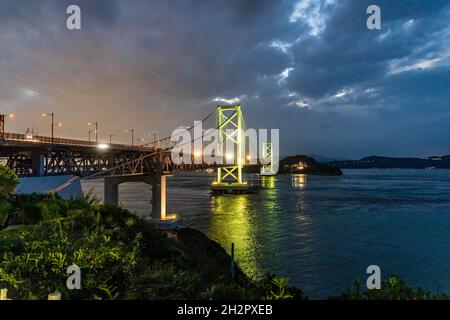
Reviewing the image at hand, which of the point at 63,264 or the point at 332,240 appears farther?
the point at 332,240

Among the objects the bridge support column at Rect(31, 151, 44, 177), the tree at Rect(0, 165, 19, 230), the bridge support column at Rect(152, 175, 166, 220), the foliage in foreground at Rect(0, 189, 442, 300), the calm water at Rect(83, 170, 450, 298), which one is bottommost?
the calm water at Rect(83, 170, 450, 298)

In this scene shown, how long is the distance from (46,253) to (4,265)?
2.85 feet

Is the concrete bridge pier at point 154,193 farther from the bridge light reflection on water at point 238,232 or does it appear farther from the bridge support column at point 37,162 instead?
the bridge support column at point 37,162

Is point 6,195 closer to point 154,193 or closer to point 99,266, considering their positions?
point 99,266

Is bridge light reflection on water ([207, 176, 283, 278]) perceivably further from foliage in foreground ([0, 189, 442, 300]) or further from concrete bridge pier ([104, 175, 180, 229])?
foliage in foreground ([0, 189, 442, 300])

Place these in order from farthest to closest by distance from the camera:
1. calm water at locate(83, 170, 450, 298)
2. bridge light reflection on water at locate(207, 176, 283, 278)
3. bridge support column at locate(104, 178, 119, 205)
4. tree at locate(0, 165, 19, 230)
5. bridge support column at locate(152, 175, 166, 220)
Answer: bridge support column at locate(104, 178, 119, 205) → bridge support column at locate(152, 175, 166, 220) → bridge light reflection on water at locate(207, 176, 283, 278) → calm water at locate(83, 170, 450, 298) → tree at locate(0, 165, 19, 230)

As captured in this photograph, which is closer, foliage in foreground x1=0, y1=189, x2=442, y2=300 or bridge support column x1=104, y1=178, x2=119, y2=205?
foliage in foreground x1=0, y1=189, x2=442, y2=300

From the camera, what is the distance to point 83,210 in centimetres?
1184

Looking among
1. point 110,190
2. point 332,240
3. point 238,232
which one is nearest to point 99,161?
point 110,190

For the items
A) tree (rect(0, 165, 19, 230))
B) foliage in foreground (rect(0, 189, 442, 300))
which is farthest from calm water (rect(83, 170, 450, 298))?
tree (rect(0, 165, 19, 230))

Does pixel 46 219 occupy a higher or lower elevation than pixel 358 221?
higher

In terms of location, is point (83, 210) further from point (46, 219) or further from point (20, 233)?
point (20, 233)
